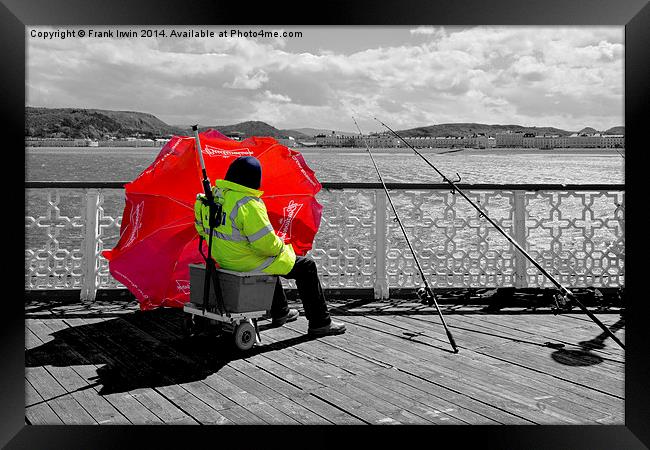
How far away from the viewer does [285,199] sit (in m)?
5.21

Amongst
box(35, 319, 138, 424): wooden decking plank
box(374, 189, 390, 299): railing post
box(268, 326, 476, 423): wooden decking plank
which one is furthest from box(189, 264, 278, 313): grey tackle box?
box(374, 189, 390, 299): railing post

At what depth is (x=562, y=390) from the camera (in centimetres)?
375

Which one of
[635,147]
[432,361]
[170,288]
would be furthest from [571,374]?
[170,288]

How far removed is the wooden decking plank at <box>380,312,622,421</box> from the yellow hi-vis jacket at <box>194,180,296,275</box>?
1399 mm

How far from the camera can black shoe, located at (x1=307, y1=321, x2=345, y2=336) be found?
15.8ft

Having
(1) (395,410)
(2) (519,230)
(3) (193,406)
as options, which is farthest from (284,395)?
(2) (519,230)

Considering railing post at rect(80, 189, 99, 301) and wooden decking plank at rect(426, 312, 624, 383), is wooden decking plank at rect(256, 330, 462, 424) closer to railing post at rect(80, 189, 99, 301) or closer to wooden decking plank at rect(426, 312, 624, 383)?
wooden decking plank at rect(426, 312, 624, 383)

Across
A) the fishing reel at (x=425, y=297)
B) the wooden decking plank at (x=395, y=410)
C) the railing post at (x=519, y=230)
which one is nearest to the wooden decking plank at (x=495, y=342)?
the fishing reel at (x=425, y=297)

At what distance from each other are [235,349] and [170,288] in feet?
2.35

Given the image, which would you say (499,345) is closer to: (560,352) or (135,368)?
(560,352)

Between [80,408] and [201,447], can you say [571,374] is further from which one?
[80,408]

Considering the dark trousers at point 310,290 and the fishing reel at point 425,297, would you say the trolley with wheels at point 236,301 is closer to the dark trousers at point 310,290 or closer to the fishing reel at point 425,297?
the dark trousers at point 310,290
